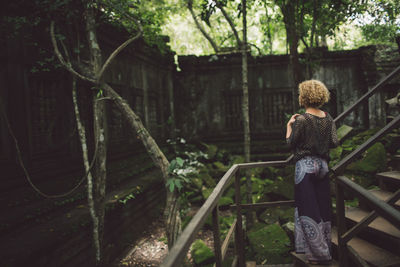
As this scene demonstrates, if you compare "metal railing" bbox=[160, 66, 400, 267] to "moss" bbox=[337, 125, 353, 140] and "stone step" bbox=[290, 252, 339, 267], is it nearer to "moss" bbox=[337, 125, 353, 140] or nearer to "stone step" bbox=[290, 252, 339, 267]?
"stone step" bbox=[290, 252, 339, 267]

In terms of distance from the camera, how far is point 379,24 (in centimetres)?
510

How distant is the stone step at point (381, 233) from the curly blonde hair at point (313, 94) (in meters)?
1.29

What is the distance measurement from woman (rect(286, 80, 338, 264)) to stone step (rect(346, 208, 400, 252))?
16.0 inches

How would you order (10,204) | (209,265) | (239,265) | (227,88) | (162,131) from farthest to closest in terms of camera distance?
(227,88), (162,131), (209,265), (10,204), (239,265)

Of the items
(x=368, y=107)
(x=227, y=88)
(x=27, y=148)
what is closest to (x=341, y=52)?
(x=368, y=107)

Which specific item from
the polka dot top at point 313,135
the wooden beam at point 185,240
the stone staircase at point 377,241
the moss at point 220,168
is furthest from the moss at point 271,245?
the moss at point 220,168

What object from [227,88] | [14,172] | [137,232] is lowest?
[137,232]

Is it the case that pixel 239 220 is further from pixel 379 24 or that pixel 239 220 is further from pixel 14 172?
pixel 379 24

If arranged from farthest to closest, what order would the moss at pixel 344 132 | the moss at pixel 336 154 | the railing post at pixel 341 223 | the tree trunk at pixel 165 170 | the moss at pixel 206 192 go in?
1. the moss at pixel 206 192
2. the moss at pixel 336 154
3. the moss at pixel 344 132
4. the tree trunk at pixel 165 170
5. the railing post at pixel 341 223

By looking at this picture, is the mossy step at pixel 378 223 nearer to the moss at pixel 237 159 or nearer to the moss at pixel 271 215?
the moss at pixel 271 215

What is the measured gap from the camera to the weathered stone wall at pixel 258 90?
416 inches

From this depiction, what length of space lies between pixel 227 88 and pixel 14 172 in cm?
847

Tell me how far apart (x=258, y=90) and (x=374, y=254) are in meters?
9.08

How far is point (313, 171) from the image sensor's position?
2.73 m
